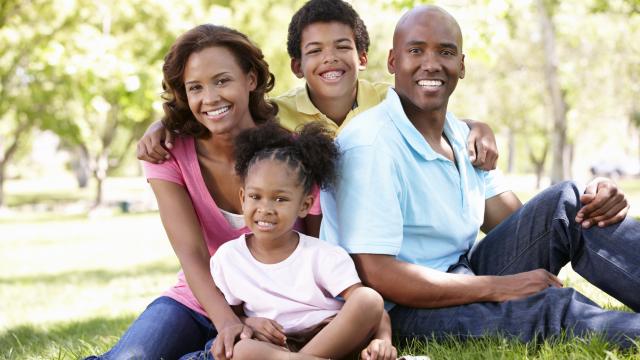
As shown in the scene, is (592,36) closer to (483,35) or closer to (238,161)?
(483,35)

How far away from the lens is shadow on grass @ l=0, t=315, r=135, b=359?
4.21m

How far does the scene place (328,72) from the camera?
14.3 feet

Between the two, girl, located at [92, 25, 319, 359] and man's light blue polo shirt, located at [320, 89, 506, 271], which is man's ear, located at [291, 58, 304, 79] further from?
man's light blue polo shirt, located at [320, 89, 506, 271]

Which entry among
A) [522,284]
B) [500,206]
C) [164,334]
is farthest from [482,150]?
[164,334]

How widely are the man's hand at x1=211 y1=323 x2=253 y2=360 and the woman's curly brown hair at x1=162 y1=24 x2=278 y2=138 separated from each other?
1118mm

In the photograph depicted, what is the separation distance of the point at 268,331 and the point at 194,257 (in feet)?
2.06

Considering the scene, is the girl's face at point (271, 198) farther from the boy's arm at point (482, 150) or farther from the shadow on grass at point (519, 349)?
the boy's arm at point (482, 150)

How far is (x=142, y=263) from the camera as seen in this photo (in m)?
13.5

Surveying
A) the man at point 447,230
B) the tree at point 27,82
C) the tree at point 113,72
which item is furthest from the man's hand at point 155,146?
the tree at point 27,82

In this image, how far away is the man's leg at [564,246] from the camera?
11.1 feet

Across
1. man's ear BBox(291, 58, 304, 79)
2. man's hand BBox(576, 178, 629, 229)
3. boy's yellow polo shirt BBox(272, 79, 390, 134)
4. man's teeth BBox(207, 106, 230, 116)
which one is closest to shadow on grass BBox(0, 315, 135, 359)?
man's teeth BBox(207, 106, 230, 116)

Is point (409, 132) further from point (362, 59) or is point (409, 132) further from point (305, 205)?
point (362, 59)

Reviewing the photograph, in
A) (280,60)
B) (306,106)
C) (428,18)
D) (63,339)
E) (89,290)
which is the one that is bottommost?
(89,290)

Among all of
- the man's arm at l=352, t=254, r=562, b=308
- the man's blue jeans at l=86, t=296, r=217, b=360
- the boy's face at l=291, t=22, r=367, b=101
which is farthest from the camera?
the boy's face at l=291, t=22, r=367, b=101
